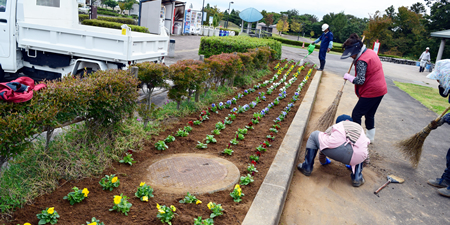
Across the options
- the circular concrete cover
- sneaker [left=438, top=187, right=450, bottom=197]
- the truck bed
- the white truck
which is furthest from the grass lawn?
the white truck

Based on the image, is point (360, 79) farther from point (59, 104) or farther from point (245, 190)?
point (59, 104)

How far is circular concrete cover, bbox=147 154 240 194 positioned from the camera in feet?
A: 10.4

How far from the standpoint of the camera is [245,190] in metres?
3.27

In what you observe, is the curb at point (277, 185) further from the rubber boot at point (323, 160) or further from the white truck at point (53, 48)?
the white truck at point (53, 48)

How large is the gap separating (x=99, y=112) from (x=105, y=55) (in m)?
3.03

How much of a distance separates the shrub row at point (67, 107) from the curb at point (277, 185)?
190 cm

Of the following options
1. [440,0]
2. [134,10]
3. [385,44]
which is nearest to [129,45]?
[440,0]

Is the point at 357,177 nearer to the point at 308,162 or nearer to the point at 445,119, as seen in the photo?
the point at 308,162

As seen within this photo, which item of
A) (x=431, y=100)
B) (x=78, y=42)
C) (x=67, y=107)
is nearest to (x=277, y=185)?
(x=67, y=107)

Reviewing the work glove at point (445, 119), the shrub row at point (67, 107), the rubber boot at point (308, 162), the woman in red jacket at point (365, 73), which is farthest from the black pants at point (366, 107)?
the shrub row at point (67, 107)

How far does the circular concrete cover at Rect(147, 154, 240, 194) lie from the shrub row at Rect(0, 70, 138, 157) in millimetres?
847

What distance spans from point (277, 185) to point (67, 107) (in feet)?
7.49

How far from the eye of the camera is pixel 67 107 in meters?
2.96

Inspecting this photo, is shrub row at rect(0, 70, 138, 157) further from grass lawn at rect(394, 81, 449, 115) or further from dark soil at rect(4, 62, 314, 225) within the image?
grass lawn at rect(394, 81, 449, 115)
